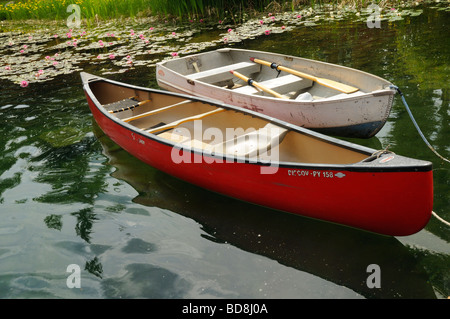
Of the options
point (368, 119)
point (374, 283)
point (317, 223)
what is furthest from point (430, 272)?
point (368, 119)

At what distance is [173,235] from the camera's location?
150 inches

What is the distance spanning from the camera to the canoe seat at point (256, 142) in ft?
13.3

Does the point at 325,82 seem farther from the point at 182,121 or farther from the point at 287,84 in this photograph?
the point at 182,121

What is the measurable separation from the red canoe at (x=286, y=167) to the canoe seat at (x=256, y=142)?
10 millimetres

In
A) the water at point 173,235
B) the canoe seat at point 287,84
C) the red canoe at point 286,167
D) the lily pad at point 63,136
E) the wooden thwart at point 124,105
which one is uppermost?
the canoe seat at point 287,84

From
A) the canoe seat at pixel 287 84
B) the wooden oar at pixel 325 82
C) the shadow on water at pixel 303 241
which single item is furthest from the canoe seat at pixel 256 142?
the canoe seat at pixel 287 84

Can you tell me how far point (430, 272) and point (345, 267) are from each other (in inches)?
23.1

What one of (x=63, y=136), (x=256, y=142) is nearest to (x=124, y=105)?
(x=63, y=136)

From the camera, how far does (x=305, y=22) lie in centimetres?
1107

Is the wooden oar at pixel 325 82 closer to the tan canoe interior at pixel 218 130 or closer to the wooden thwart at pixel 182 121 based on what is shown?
the tan canoe interior at pixel 218 130

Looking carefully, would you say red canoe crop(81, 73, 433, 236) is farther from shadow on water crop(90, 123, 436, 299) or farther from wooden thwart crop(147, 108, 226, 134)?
shadow on water crop(90, 123, 436, 299)

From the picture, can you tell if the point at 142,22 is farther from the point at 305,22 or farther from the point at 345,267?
the point at 345,267

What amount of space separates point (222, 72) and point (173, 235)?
138 inches

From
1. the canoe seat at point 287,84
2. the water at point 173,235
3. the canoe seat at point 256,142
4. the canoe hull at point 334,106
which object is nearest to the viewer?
the water at point 173,235
